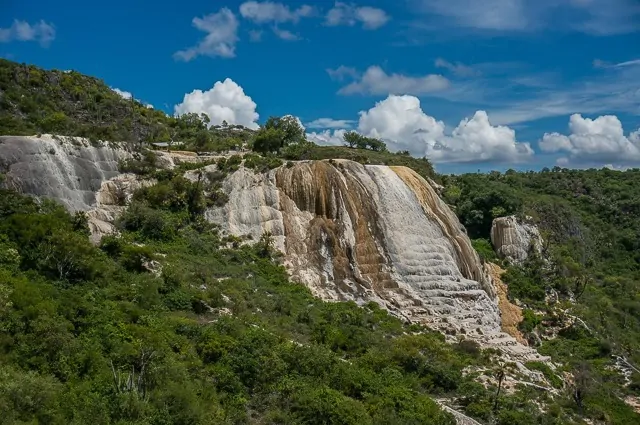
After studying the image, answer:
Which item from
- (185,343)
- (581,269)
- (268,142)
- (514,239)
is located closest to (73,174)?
(185,343)

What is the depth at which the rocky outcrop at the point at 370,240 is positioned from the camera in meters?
30.5

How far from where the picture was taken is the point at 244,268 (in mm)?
29453

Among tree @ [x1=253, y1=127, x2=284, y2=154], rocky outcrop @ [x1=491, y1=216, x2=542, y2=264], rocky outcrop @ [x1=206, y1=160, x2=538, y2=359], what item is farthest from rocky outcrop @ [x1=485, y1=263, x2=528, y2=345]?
tree @ [x1=253, y1=127, x2=284, y2=154]

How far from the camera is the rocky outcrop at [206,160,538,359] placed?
30500mm

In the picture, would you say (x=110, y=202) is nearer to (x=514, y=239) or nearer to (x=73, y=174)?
(x=73, y=174)

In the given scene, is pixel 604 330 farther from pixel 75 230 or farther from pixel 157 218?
pixel 75 230

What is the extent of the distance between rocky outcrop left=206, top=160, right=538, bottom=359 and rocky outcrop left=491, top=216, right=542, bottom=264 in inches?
341

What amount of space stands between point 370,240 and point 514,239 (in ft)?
57.5

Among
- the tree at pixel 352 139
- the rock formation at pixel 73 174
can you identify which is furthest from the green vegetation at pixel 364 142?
the rock formation at pixel 73 174

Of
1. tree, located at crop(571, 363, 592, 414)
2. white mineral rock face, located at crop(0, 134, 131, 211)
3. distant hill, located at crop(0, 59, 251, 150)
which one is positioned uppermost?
distant hill, located at crop(0, 59, 251, 150)

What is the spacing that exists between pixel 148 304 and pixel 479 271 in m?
20.5

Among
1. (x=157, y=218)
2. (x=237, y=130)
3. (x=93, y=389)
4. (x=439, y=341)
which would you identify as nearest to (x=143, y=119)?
(x=237, y=130)

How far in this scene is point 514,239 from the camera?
148 ft

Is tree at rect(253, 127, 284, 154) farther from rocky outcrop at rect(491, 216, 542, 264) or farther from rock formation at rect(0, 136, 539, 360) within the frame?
rocky outcrop at rect(491, 216, 542, 264)
